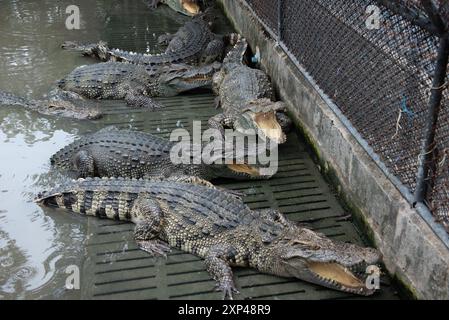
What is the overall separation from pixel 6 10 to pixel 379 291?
8573 millimetres

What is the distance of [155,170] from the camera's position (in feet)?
15.4

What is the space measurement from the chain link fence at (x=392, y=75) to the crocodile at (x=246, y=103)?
58cm

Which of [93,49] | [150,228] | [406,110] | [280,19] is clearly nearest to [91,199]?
[150,228]

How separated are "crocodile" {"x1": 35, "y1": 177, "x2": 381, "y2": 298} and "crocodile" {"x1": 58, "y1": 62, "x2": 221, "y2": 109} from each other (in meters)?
→ 2.31

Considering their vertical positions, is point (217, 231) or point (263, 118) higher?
point (263, 118)

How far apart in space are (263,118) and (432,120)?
91.1 inches

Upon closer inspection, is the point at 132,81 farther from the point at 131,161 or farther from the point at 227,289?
the point at 227,289

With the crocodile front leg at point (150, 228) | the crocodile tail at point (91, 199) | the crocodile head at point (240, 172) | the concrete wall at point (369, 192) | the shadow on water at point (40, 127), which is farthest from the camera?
the crocodile head at point (240, 172)

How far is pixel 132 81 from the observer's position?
254 inches

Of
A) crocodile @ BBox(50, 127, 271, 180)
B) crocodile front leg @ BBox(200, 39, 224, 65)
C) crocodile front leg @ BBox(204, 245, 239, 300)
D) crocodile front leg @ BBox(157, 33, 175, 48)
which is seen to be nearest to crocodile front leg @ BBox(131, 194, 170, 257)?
crocodile front leg @ BBox(204, 245, 239, 300)

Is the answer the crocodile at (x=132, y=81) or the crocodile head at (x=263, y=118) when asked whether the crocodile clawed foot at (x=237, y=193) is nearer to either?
the crocodile head at (x=263, y=118)

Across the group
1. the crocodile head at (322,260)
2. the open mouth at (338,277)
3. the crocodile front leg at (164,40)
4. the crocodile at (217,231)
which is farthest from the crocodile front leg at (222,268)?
the crocodile front leg at (164,40)

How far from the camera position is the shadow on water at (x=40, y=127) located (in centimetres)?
372
